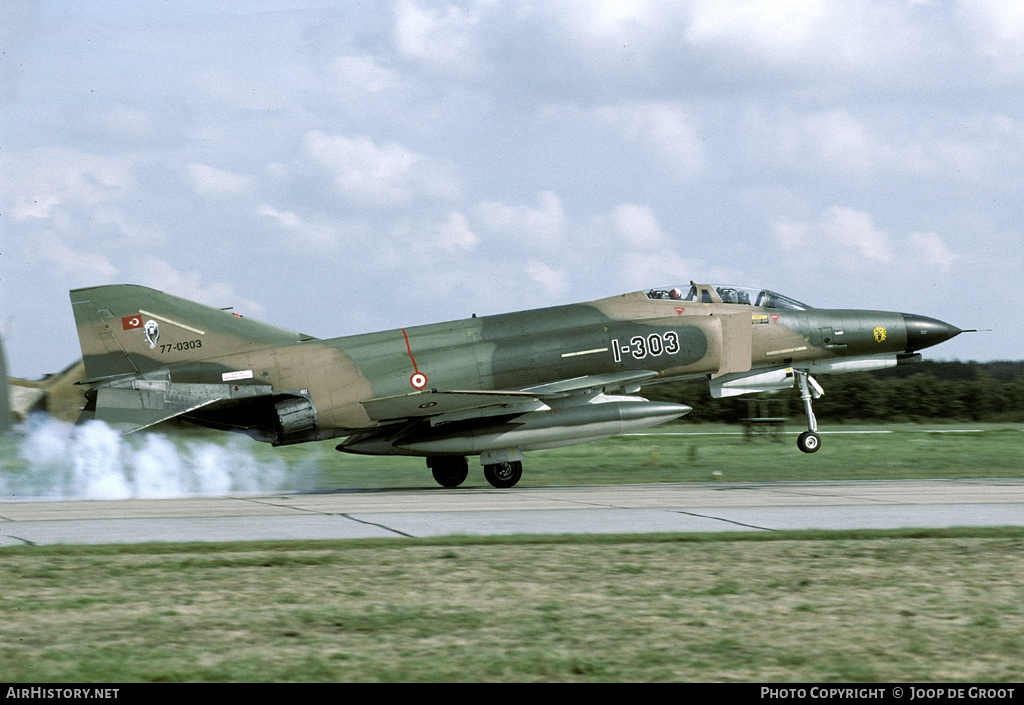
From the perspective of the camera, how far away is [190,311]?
62.4 feet

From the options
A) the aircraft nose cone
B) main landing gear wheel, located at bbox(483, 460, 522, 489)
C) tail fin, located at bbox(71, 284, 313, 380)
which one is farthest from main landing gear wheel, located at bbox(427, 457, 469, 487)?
the aircraft nose cone

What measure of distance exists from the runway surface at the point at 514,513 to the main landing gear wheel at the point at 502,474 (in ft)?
4.42

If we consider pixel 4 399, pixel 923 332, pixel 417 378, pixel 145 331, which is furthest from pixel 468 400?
pixel 923 332

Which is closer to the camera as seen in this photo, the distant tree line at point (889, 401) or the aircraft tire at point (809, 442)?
the aircraft tire at point (809, 442)

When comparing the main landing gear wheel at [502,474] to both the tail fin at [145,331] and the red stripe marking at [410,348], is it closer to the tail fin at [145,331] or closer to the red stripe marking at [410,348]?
the red stripe marking at [410,348]

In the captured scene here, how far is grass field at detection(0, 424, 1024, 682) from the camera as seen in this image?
5844 mm

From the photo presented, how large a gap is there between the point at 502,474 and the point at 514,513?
5866 millimetres

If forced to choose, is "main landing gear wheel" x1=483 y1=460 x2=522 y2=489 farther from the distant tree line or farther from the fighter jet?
the distant tree line

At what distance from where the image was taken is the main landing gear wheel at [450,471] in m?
20.0

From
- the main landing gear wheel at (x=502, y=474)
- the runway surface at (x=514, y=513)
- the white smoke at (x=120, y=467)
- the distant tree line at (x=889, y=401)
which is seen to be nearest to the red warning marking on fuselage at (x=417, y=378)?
the main landing gear wheel at (x=502, y=474)

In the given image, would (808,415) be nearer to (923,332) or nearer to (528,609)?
(923,332)

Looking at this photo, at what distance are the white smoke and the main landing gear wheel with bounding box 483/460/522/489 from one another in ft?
13.7

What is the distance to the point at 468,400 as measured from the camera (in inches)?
727
